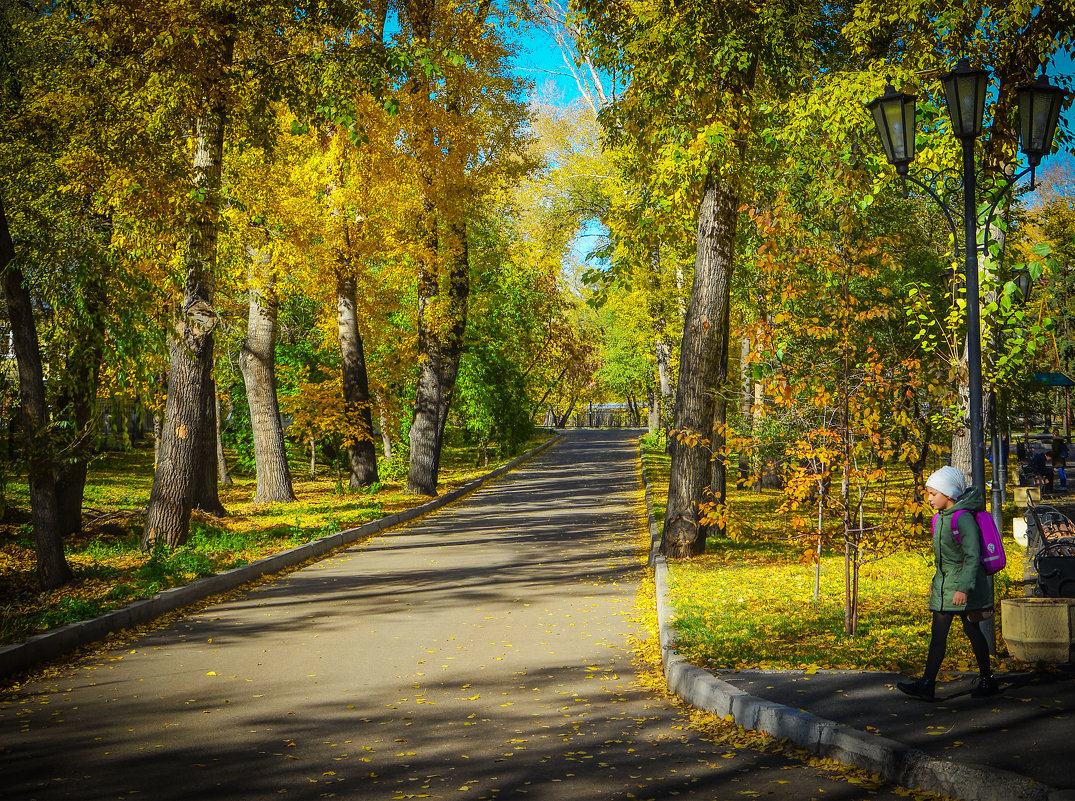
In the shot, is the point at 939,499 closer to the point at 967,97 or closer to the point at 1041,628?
the point at 1041,628

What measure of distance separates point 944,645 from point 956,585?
0.40 meters

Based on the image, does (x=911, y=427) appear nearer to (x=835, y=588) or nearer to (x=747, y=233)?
(x=835, y=588)

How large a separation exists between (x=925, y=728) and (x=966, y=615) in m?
1.04

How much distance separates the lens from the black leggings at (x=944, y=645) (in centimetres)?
621

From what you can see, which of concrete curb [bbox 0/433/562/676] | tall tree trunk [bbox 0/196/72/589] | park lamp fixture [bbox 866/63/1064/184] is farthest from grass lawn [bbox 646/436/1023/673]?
tall tree trunk [bbox 0/196/72/589]

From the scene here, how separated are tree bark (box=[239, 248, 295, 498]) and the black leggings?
58.7ft

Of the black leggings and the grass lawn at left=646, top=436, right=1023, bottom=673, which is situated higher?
the black leggings

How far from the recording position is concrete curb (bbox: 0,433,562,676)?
27.0ft

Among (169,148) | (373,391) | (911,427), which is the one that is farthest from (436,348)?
(911,427)

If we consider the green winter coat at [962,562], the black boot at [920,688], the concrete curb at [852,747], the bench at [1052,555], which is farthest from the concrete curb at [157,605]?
the bench at [1052,555]

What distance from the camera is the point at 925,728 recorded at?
18.5ft

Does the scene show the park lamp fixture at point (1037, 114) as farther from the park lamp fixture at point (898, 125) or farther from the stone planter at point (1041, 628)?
the stone planter at point (1041, 628)

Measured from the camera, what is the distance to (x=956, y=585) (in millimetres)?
6410

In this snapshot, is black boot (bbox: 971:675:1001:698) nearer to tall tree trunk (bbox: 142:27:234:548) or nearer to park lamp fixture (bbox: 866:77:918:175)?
park lamp fixture (bbox: 866:77:918:175)
